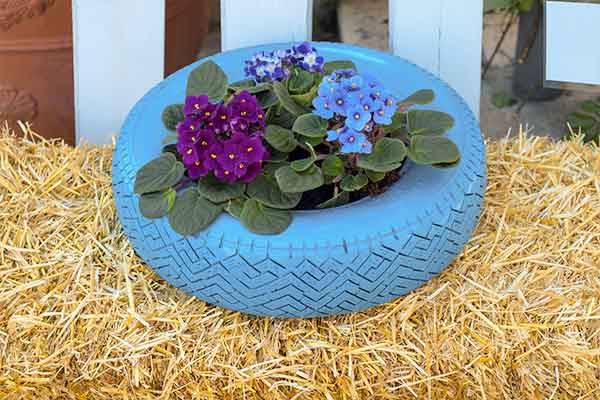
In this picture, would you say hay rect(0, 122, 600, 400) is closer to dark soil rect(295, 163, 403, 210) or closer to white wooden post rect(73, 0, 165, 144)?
dark soil rect(295, 163, 403, 210)

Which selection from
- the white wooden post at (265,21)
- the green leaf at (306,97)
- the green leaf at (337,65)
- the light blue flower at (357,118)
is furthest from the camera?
the white wooden post at (265,21)

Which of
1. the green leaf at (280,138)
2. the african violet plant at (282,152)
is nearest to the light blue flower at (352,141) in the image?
the african violet plant at (282,152)

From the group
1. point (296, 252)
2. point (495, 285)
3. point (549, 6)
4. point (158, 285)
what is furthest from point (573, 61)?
point (158, 285)

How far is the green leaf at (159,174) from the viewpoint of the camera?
1.19 m

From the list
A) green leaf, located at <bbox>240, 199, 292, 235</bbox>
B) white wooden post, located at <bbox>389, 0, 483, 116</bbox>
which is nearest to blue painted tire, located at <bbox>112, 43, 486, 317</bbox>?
green leaf, located at <bbox>240, 199, 292, 235</bbox>

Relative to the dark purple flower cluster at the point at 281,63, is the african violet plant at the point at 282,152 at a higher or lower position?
lower

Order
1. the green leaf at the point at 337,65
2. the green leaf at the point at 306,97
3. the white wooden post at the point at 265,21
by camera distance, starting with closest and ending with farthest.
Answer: the green leaf at the point at 306,97
the green leaf at the point at 337,65
the white wooden post at the point at 265,21

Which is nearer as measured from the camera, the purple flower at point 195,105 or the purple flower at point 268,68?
the purple flower at point 195,105

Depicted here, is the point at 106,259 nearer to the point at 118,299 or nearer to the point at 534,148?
the point at 118,299

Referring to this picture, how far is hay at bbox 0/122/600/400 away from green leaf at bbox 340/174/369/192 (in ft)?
0.69

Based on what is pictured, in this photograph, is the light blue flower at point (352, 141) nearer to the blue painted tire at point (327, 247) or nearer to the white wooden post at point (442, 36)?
the blue painted tire at point (327, 247)

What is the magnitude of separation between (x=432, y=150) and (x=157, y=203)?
1.37ft

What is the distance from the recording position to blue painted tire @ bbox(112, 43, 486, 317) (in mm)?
1146

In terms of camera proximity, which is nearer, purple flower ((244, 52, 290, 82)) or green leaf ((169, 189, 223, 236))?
green leaf ((169, 189, 223, 236))
